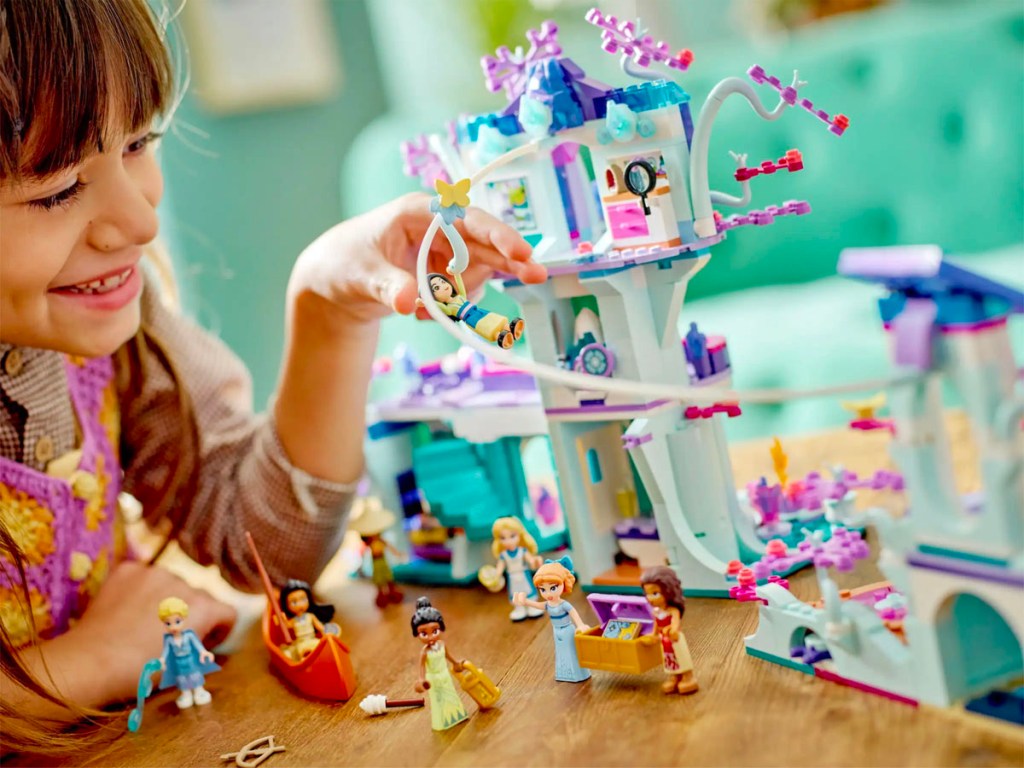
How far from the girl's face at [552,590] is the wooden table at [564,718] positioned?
0.17 feet

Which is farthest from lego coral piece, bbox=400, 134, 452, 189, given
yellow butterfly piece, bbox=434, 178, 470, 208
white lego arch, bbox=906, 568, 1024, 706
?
white lego arch, bbox=906, 568, 1024, 706

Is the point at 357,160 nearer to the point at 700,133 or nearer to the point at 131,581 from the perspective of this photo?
the point at 131,581

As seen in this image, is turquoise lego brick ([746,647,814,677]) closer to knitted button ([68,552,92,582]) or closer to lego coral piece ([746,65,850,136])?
lego coral piece ([746,65,850,136])

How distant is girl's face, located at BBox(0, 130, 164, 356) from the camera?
30.9 inches

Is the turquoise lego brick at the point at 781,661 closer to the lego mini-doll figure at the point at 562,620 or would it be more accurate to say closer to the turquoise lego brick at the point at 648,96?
the lego mini-doll figure at the point at 562,620

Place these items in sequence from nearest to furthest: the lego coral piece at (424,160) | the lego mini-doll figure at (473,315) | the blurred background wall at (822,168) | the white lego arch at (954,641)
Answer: the white lego arch at (954,641), the lego mini-doll figure at (473,315), the lego coral piece at (424,160), the blurred background wall at (822,168)

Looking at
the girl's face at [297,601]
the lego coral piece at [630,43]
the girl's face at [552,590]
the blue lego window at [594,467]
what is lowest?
the girl's face at [297,601]

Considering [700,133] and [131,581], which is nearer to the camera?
[700,133]

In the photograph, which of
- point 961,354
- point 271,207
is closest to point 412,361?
point 961,354

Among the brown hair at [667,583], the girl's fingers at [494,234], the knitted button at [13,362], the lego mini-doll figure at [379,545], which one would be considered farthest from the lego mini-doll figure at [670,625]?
the knitted button at [13,362]

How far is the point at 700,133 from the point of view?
2.34 ft

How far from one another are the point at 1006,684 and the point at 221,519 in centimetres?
67

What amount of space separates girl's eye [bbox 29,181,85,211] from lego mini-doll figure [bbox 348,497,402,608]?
335 millimetres

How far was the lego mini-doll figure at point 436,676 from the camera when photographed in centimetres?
67
